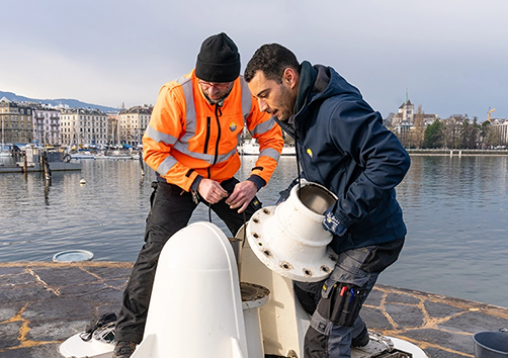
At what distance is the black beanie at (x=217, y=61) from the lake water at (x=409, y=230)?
Answer: 7178 mm

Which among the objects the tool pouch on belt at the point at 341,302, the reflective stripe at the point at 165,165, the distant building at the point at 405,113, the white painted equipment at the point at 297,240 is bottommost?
the tool pouch on belt at the point at 341,302

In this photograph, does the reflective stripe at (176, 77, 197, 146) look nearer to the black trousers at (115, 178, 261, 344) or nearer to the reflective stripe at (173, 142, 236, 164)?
the reflective stripe at (173, 142, 236, 164)

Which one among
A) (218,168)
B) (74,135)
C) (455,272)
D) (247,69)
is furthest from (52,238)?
(74,135)

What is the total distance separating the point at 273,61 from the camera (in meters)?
2.29

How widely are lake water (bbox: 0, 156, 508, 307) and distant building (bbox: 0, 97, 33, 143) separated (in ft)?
357

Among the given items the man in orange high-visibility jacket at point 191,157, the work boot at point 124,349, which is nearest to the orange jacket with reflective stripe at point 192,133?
the man in orange high-visibility jacket at point 191,157

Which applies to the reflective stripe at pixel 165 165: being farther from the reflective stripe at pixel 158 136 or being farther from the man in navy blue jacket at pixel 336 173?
the man in navy blue jacket at pixel 336 173

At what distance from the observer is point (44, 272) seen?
5344mm

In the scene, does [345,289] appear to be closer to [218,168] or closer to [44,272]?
[218,168]

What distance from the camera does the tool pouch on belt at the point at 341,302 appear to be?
7.64ft

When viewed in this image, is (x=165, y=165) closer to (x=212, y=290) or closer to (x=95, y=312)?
(x=212, y=290)

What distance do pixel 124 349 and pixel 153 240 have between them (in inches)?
25.8

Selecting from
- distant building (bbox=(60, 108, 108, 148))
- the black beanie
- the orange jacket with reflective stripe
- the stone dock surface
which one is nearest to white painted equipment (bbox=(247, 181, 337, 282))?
the orange jacket with reflective stripe

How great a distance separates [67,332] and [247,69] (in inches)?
105
